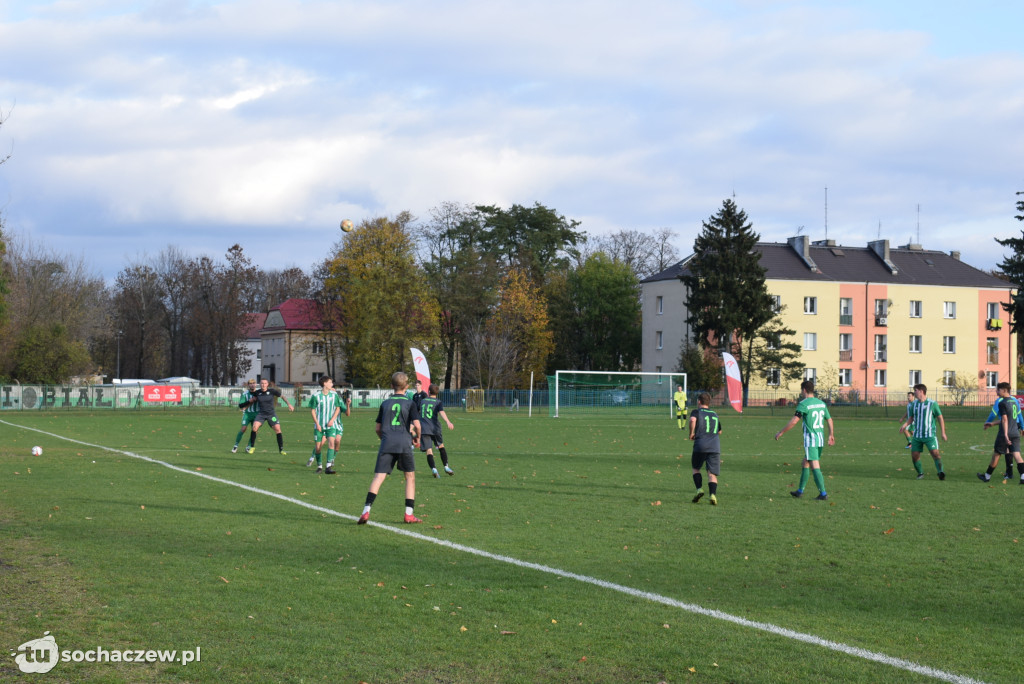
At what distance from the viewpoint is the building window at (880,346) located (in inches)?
3017

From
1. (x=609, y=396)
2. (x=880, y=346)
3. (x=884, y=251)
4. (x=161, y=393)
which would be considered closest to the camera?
(x=161, y=393)

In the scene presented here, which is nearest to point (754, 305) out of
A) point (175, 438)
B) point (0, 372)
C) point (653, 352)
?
point (653, 352)

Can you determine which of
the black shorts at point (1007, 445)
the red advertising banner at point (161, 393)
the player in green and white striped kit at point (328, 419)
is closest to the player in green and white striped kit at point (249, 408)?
the player in green and white striped kit at point (328, 419)

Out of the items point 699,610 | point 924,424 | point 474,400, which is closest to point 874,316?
point 474,400

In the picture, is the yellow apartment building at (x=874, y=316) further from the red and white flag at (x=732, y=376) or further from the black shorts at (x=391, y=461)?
the black shorts at (x=391, y=461)

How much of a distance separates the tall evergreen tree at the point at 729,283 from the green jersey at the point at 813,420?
49847mm

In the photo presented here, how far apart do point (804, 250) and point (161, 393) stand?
49607 millimetres

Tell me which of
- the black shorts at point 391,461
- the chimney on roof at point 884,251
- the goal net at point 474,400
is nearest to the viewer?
the black shorts at point 391,461

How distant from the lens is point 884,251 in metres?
78.9

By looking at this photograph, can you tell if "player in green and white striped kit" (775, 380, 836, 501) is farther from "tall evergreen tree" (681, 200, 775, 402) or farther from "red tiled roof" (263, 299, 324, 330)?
"red tiled roof" (263, 299, 324, 330)

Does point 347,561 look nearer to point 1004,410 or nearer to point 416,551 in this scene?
point 416,551

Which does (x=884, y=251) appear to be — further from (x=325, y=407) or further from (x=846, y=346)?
(x=325, y=407)

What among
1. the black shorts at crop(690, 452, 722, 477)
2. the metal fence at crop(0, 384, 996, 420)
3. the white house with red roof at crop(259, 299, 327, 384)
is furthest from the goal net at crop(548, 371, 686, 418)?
the black shorts at crop(690, 452, 722, 477)

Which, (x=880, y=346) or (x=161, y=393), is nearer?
(x=161, y=393)
